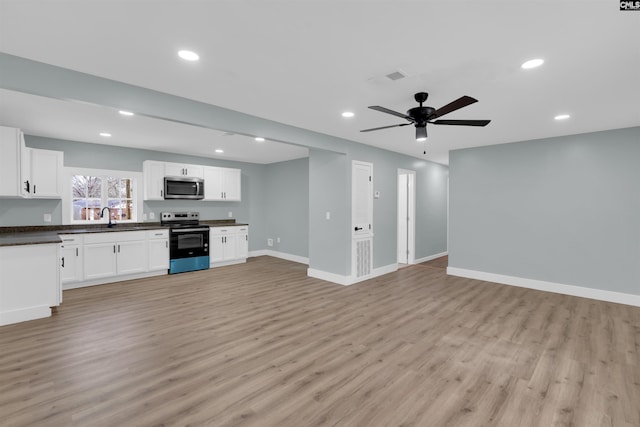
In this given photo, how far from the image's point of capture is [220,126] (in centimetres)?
351

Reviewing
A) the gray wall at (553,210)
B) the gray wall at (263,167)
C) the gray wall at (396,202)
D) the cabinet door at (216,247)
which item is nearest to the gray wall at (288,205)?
the gray wall at (263,167)

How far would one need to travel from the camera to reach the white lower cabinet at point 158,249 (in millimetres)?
5656

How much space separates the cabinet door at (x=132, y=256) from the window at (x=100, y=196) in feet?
2.78

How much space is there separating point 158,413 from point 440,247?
7.44 m

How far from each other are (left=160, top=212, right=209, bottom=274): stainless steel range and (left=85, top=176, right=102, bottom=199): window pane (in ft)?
3.83

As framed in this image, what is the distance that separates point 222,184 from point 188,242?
1660 mm

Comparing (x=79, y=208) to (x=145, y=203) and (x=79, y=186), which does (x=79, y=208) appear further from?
(x=145, y=203)

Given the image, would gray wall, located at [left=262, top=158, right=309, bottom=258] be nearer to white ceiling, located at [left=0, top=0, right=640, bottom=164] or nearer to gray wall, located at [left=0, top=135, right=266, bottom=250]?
gray wall, located at [left=0, top=135, right=266, bottom=250]

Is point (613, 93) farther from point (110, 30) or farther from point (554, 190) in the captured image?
point (110, 30)

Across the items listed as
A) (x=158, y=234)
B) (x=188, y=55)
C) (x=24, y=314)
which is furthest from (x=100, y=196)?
(x=188, y=55)

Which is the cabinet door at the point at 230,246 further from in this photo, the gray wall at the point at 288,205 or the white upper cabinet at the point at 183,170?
the white upper cabinet at the point at 183,170

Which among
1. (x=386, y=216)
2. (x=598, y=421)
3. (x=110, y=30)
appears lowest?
(x=598, y=421)

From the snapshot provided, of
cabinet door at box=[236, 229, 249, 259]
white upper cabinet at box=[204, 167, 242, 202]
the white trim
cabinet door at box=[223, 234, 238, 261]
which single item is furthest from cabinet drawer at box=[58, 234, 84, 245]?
the white trim

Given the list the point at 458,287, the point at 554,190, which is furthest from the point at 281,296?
the point at 554,190
